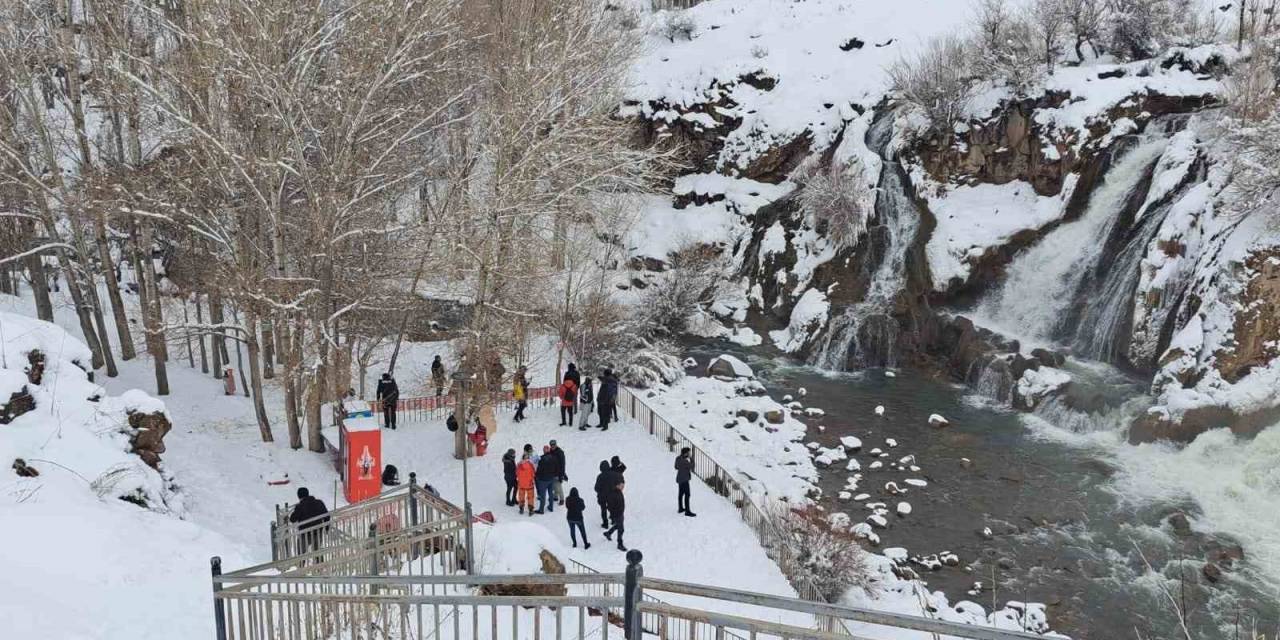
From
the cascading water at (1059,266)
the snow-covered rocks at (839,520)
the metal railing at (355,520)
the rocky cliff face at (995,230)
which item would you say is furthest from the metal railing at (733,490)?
the cascading water at (1059,266)

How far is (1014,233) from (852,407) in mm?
8197

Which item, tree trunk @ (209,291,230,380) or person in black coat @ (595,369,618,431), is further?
tree trunk @ (209,291,230,380)

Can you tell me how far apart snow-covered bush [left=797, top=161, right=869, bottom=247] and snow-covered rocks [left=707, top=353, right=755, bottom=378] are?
6.54 m

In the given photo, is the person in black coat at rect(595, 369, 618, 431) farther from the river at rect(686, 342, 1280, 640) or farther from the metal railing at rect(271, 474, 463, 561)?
the metal railing at rect(271, 474, 463, 561)

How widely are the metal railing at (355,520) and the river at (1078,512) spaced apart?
333 inches

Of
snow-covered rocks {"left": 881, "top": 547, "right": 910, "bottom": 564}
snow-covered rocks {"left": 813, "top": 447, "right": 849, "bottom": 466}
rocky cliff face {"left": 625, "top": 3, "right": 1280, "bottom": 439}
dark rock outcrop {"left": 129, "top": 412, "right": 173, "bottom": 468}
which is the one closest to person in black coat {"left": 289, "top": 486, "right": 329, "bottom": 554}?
dark rock outcrop {"left": 129, "top": 412, "right": 173, "bottom": 468}

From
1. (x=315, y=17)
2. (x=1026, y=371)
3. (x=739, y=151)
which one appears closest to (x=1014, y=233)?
(x=1026, y=371)

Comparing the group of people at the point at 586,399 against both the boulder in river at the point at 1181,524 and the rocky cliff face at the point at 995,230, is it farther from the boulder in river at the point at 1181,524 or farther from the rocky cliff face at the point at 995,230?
the boulder in river at the point at 1181,524

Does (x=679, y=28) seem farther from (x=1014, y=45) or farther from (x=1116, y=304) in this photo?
(x=1116, y=304)

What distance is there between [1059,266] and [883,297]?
4.94m

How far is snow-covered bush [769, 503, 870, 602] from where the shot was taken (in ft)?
42.5

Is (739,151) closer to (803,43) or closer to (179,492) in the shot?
(803,43)

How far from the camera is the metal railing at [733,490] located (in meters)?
12.5

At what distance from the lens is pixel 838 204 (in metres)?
28.5
